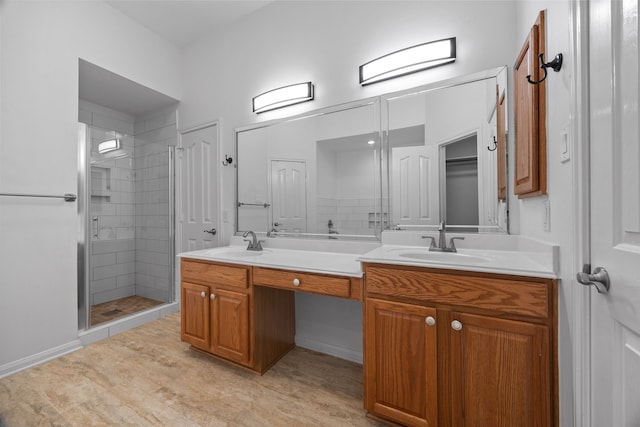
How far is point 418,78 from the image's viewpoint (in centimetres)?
174

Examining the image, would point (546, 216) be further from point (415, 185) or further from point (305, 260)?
point (305, 260)

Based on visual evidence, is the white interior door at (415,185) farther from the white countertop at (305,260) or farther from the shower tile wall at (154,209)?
the shower tile wall at (154,209)

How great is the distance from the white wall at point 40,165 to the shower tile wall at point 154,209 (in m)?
0.88

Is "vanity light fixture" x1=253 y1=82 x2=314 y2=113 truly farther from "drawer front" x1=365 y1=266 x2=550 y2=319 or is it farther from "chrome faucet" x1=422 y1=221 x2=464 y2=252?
"drawer front" x1=365 y1=266 x2=550 y2=319

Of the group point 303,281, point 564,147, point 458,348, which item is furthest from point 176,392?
point 564,147

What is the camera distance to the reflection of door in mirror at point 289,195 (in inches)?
84.4

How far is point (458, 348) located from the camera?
3.70 feet

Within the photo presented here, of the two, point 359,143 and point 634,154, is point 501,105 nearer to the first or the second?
point 359,143

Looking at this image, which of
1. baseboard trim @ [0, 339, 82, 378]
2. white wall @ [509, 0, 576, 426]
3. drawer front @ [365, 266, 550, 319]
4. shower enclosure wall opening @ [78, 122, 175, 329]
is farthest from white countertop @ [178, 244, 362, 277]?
shower enclosure wall opening @ [78, 122, 175, 329]

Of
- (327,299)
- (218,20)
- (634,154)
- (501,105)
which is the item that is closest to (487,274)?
(634,154)

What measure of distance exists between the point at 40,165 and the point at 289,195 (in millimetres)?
1818

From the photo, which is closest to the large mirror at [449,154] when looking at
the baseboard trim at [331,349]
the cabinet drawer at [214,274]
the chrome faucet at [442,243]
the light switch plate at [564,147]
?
the chrome faucet at [442,243]

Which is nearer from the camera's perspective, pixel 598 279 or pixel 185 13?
pixel 598 279

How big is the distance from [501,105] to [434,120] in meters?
0.35
